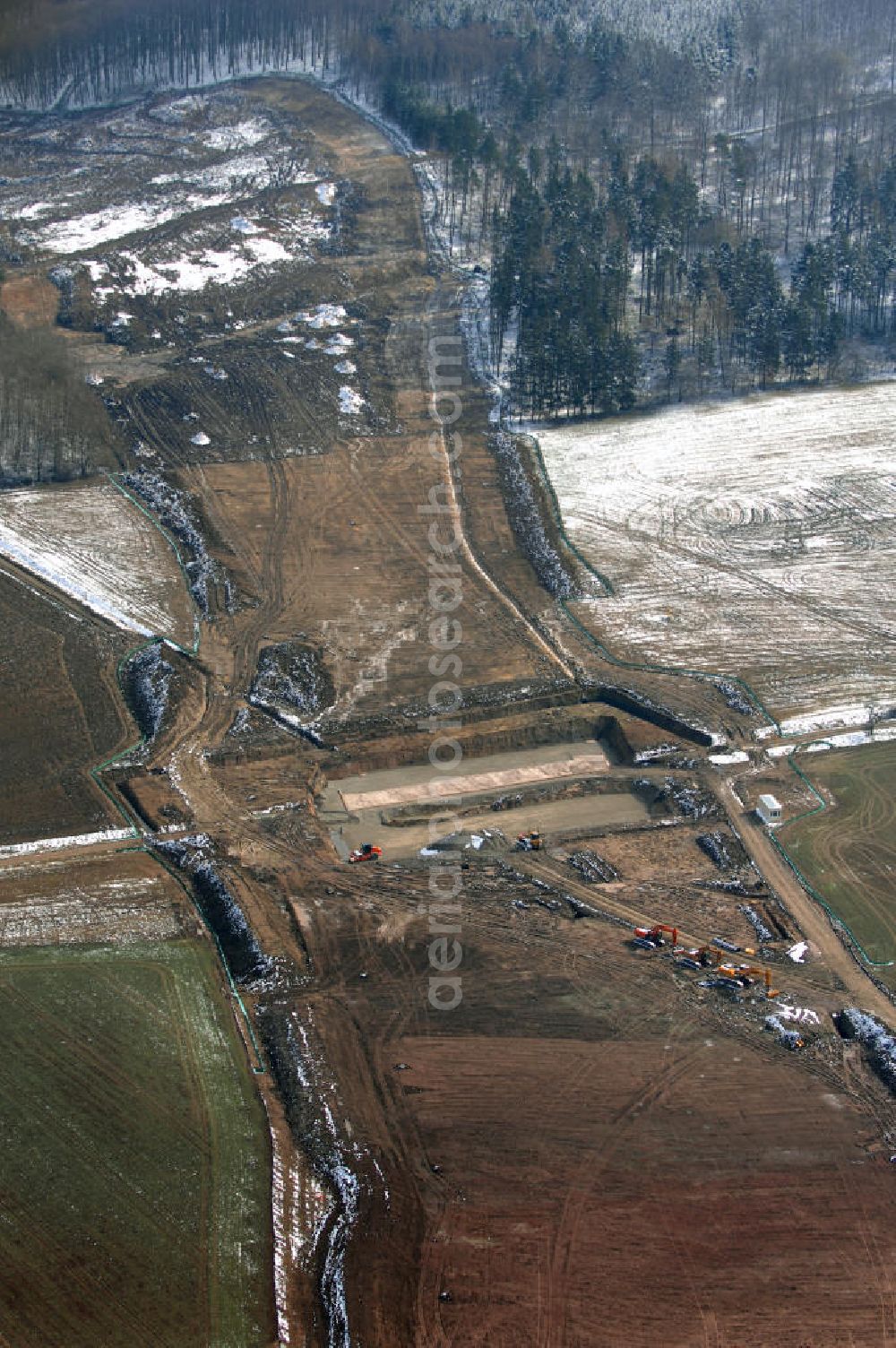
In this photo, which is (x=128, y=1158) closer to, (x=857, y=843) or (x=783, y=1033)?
(x=783, y=1033)

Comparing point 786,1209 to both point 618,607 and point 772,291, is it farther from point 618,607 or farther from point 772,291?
point 772,291

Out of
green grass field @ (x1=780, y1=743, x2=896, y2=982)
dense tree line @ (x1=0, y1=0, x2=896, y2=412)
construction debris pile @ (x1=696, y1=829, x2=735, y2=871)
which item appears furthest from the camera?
dense tree line @ (x1=0, y1=0, x2=896, y2=412)

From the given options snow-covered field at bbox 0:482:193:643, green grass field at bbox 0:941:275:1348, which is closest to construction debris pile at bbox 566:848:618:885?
green grass field at bbox 0:941:275:1348

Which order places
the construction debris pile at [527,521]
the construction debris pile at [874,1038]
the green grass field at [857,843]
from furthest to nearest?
the construction debris pile at [527,521], the green grass field at [857,843], the construction debris pile at [874,1038]

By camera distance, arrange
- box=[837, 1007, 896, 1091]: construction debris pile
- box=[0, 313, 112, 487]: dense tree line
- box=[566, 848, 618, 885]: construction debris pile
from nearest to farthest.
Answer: box=[837, 1007, 896, 1091]: construction debris pile, box=[566, 848, 618, 885]: construction debris pile, box=[0, 313, 112, 487]: dense tree line

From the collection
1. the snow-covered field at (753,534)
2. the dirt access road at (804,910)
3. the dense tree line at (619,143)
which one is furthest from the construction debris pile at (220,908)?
the dense tree line at (619,143)

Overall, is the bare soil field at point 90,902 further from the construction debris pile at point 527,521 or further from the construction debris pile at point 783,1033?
the construction debris pile at point 527,521

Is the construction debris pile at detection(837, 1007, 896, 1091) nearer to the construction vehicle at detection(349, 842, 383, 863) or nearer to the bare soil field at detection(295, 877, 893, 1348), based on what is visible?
the bare soil field at detection(295, 877, 893, 1348)

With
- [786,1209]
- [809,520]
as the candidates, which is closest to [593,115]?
[809,520]
